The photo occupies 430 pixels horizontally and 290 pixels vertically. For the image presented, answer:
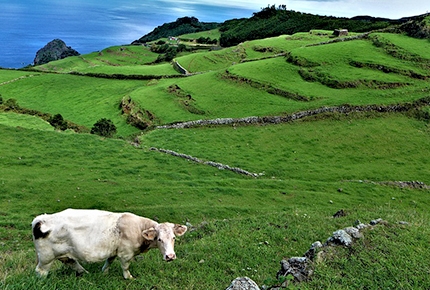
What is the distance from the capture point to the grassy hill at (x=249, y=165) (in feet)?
29.3

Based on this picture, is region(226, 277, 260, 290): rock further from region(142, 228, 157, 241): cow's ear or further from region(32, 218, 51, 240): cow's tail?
region(32, 218, 51, 240): cow's tail

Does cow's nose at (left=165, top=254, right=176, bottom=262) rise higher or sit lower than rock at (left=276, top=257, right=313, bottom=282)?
higher

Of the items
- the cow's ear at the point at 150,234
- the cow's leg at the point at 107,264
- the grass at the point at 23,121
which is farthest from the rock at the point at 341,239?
the grass at the point at 23,121

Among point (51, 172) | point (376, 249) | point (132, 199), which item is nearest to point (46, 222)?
point (376, 249)

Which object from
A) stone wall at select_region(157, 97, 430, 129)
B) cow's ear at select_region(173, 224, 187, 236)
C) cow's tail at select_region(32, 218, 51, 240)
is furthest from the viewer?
stone wall at select_region(157, 97, 430, 129)

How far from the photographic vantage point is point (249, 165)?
1083 inches

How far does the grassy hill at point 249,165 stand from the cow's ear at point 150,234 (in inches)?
47.6

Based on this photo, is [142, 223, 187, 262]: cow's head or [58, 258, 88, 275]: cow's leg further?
[58, 258, 88, 275]: cow's leg

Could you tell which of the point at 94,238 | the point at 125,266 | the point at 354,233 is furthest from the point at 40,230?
the point at 354,233

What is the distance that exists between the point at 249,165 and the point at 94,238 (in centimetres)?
2106

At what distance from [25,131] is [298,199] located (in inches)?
969

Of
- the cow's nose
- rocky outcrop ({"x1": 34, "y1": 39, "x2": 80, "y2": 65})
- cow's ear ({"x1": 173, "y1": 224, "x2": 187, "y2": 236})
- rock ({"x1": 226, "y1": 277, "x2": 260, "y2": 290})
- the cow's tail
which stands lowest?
rock ({"x1": 226, "y1": 277, "x2": 260, "y2": 290})

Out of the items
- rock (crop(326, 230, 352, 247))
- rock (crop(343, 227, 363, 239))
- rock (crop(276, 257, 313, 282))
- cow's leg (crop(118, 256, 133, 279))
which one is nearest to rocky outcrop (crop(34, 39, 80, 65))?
cow's leg (crop(118, 256, 133, 279))

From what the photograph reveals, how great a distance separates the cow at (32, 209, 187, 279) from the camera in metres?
7.11
